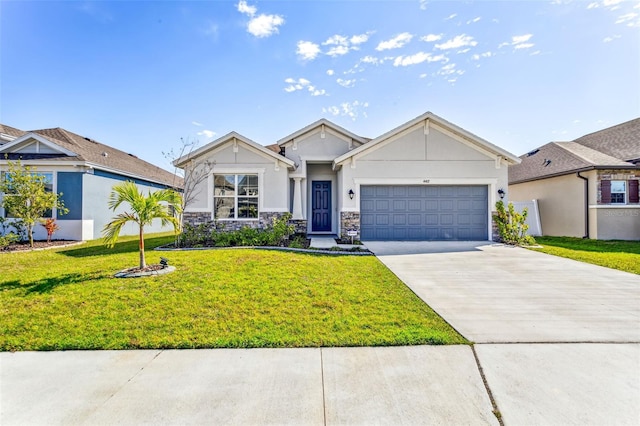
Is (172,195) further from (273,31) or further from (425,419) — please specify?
(273,31)

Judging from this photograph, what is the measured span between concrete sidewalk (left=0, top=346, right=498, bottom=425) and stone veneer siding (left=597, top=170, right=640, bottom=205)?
51.5 ft

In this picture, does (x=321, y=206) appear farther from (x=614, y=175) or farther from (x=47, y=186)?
(x=614, y=175)

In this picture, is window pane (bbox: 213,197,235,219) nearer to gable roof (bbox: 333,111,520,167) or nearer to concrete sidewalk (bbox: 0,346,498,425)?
gable roof (bbox: 333,111,520,167)

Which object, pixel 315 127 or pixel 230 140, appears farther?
pixel 315 127

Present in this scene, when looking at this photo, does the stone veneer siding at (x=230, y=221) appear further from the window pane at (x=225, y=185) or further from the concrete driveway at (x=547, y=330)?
the concrete driveway at (x=547, y=330)

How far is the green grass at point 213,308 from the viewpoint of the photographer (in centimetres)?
356

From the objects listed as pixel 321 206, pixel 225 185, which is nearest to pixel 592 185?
pixel 321 206

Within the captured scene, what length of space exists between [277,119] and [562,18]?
12431 millimetres

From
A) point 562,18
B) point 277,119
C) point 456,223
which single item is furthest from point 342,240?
point 562,18

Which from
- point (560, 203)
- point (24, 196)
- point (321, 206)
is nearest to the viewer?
point (24, 196)

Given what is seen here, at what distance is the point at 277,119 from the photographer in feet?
51.9

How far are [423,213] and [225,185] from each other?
871 centimetres

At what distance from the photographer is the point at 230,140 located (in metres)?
12.2

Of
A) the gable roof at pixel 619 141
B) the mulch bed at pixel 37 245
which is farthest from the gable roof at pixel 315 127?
the gable roof at pixel 619 141
